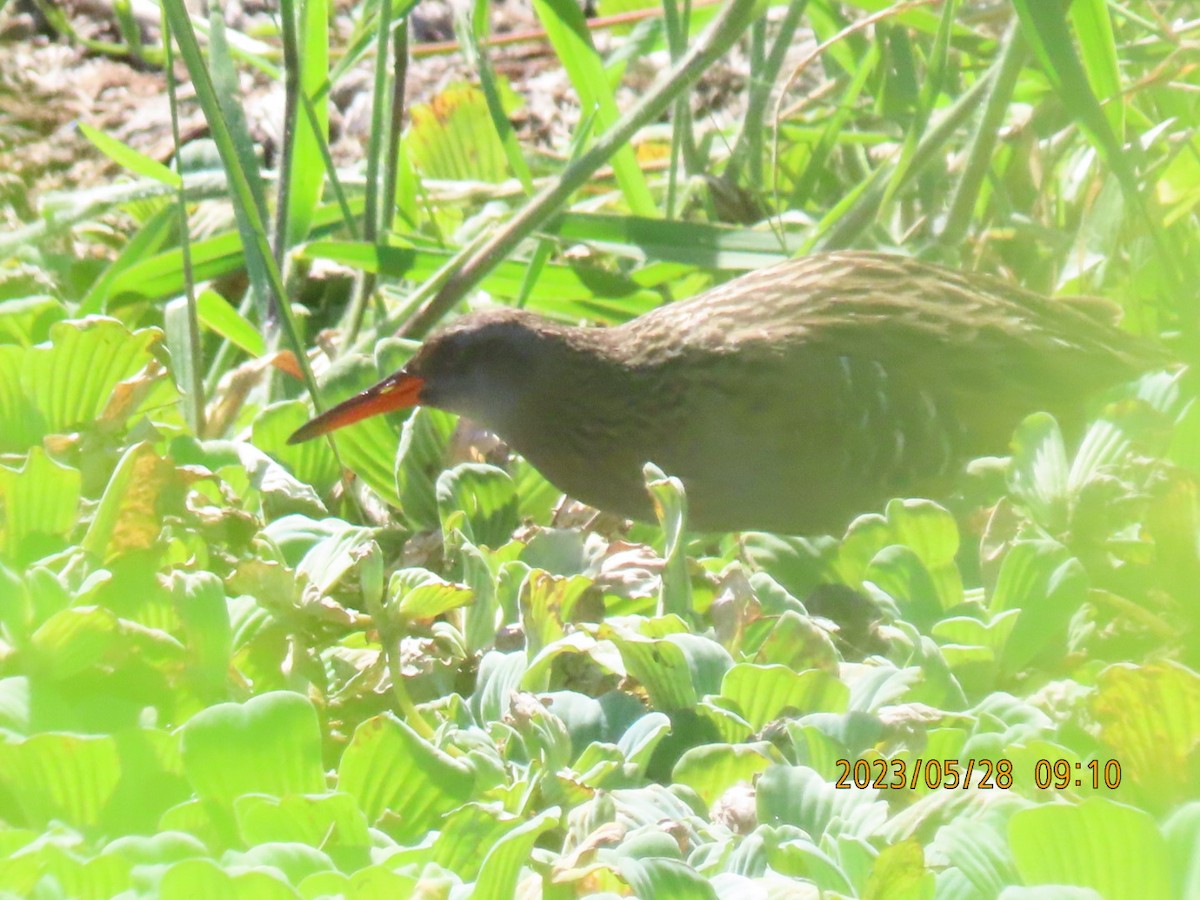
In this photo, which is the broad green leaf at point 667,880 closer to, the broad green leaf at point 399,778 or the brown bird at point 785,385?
the broad green leaf at point 399,778

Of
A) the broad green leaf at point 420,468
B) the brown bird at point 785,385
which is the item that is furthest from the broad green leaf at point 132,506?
the brown bird at point 785,385

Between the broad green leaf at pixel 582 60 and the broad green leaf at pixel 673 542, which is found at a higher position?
the broad green leaf at pixel 582 60

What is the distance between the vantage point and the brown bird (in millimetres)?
3008

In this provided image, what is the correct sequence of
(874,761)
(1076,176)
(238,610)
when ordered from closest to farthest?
1. (874,761)
2. (238,610)
3. (1076,176)

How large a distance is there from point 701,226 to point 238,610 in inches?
62.7

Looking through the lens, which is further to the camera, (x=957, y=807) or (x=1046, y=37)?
(x=1046, y=37)

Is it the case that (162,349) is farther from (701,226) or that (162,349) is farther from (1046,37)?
(1046,37)

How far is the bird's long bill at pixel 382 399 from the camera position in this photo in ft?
9.35

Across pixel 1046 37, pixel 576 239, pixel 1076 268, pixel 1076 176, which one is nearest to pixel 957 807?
pixel 1046 37

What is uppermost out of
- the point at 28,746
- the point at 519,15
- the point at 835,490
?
the point at 519,15

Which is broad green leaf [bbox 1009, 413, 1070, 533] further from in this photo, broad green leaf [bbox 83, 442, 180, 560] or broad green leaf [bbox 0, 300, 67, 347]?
broad green leaf [bbox 0, 300, 67, 347]

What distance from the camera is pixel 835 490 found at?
302cm

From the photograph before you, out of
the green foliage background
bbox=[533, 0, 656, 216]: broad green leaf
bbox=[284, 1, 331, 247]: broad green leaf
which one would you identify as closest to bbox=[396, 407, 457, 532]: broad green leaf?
the green foliage background

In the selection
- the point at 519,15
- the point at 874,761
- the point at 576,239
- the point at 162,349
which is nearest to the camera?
the point at 874,761
